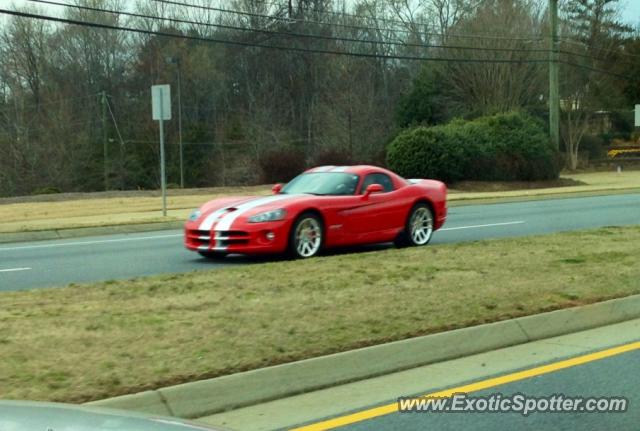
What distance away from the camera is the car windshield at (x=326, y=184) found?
44.4ft

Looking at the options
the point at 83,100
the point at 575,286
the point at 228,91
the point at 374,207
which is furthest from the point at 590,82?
the point at 575,286

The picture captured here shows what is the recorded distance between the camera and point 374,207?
13.7 metres

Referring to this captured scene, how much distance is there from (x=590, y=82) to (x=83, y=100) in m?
32.4

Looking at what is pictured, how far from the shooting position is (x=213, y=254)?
13.1 meters

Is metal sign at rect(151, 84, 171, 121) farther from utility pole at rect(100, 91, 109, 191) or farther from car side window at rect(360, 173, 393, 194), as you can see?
utility pole at rect(100, 91, 109, 191)

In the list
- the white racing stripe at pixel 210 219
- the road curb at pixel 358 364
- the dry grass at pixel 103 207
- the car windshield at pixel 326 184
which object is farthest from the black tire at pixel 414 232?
the dry grass at pixel 103 207

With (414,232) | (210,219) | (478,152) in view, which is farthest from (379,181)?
(478,152)

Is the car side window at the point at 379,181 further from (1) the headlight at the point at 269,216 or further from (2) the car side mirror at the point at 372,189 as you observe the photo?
(1) the headlight at the point at 269,216

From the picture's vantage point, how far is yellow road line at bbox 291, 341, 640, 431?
17.7 feet

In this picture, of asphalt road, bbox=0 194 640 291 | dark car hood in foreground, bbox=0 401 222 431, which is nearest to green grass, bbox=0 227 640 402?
asphalt road, bbox=0 194 640 291

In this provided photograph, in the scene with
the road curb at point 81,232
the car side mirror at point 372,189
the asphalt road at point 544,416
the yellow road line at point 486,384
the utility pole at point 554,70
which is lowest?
the asphalt road at point 544,416

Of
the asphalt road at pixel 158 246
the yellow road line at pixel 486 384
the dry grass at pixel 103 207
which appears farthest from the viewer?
the dry grass at pixel 103 207

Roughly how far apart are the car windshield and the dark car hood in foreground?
10866 millimetres

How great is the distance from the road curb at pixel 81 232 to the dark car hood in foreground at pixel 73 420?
617 inches
